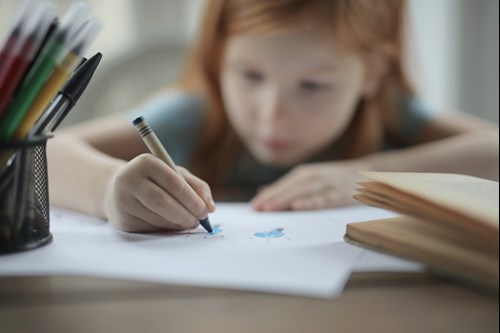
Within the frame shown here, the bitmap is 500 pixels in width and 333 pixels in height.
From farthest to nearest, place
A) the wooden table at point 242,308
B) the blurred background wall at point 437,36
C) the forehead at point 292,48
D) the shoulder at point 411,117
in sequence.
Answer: the blurred background wall at point 437,36
the shoulder at point 411,117
the forehead at point 292,48
the wooden table at point 242,308

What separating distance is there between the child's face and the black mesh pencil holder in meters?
0.43

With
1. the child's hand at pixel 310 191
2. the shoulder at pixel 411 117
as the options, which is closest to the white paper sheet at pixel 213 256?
the child's hand at pixel 310 191

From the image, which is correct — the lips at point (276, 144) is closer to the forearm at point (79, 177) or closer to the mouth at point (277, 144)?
the mouth at point (277, 144)

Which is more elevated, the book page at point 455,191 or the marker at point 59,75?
the marker at point 59,75

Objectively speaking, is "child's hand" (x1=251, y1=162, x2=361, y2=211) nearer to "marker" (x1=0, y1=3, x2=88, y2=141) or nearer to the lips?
the lips

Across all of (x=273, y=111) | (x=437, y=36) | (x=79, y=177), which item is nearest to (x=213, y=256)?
(x=79, y=177)

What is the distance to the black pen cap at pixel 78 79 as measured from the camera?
0.36 m

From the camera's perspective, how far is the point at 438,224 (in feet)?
1.06

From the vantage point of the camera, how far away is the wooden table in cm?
27

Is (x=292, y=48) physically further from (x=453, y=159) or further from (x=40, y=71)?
(x=40, y=71)

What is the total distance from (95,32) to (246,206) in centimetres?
30

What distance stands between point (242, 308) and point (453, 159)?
1.85 ft

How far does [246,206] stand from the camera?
59cm

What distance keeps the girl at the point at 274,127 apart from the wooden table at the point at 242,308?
10 centimetres
